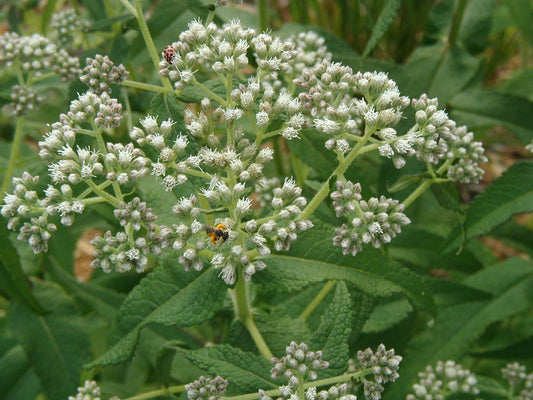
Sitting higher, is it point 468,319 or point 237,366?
point 468,319

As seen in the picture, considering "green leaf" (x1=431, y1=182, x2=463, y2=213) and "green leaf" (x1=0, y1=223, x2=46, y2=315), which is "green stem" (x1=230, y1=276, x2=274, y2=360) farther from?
"green leaf" (x1=0, y1=223, x2=46, y2=315)

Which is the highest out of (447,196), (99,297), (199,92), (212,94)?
(199,92)

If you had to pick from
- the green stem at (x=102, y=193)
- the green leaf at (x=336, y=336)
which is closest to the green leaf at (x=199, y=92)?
the green stem at (x=102, y=193)

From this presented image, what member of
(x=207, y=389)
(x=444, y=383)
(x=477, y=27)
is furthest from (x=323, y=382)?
(x=477, y=27)

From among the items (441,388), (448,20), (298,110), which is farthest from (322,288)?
(448,20)

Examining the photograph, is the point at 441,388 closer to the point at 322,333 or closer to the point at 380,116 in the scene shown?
the point at 322,333

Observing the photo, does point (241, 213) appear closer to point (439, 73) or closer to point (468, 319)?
point (468, 319)

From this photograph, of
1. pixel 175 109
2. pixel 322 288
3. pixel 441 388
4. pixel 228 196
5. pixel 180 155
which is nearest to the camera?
pixel 228 196
